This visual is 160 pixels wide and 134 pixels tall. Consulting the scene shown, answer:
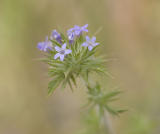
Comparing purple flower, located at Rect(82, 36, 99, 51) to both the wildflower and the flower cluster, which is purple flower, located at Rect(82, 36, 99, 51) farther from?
the wildflower

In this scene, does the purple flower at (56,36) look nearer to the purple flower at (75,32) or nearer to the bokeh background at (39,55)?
the purple flower at (75,32)

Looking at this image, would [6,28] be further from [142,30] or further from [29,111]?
[142,30]

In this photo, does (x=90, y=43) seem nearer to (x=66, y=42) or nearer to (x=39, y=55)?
(x=66, y=42)

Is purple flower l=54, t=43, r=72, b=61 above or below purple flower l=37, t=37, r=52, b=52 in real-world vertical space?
below

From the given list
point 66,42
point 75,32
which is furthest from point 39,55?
point 75,32

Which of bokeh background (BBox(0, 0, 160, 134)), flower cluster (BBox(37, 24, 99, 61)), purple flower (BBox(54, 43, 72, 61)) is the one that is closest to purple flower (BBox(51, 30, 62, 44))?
flower cluster (BBox(37, 24, 99, 61))

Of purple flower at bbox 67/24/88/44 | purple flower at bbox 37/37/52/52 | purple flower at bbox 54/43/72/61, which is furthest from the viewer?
purple flower at bbox 37/37/52/52

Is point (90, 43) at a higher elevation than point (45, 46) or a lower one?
lower
